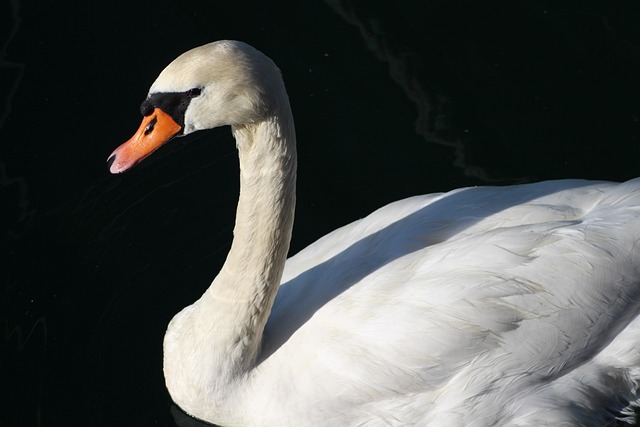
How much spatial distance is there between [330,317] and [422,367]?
0.51 meters

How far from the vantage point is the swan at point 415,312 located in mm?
4770

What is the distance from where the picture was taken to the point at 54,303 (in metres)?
6.38

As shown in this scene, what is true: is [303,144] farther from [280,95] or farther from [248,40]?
[280,95]

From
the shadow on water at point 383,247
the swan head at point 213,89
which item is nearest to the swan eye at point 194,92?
the swan head at point 213,89

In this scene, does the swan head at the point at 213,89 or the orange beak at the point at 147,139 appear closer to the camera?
the swan head at the point at 213,89

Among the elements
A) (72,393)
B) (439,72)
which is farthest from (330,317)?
(439,72)

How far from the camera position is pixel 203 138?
7.49 m

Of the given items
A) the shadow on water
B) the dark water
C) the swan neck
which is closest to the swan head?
the swan neck

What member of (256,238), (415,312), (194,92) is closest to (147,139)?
(194,92)

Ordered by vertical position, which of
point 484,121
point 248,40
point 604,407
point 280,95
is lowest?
point 604,407

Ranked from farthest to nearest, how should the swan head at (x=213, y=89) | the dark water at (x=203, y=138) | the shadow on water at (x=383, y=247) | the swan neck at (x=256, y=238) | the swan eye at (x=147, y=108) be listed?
the dark water at (x=203, y=138) < the shadow on water at (x=383, y=247) < the swan neck at (x=256, y=238) < the swan eye at (x=147, y=108) < the swan head at (x=213, y=89)

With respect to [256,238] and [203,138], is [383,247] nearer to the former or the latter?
[256,238]

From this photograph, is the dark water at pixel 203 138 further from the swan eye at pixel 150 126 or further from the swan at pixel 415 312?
the swan eye at pixel 150 126

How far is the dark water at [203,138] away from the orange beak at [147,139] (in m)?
1.68
